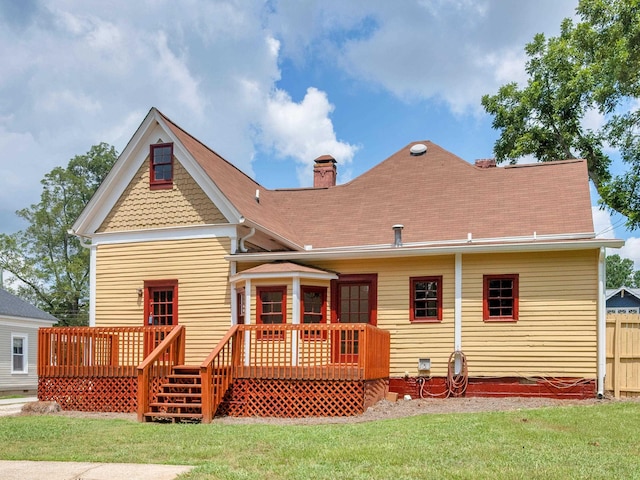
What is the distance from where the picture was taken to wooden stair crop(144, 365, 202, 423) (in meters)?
12.7

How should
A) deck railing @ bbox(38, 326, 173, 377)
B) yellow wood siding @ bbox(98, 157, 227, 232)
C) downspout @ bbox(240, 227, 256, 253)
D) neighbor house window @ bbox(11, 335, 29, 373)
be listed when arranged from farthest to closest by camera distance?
neighbor house window @ bbox(11, 335, 29, 373), yellow wood siding @ bbox(98, 157, 227, 232), downspout @ bbox(240, 227, 256, 253), deck railing @ bbox(38, 326, 173, 377)

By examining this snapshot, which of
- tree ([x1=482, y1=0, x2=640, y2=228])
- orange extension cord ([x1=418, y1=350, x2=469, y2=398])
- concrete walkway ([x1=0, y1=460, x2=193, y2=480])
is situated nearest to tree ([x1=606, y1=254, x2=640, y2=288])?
tree ([x1=482, y1=0, x2=640, y2=228])

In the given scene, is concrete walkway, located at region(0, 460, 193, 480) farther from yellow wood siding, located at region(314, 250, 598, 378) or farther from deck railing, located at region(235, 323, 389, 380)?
yellow wood siding, located at region(314, 250, 598, 378)

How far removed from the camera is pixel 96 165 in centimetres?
4434

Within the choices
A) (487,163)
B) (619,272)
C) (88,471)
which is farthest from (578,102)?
(619,272)

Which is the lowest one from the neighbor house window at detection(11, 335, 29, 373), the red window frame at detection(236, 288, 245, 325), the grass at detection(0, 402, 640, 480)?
the neighbor house window at detection(11, 335, 29, 373)

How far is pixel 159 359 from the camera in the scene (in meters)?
14.0

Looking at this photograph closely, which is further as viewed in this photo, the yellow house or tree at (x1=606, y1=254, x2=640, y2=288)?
tree at (x1=606, y1=254, x2=640, y2=288)

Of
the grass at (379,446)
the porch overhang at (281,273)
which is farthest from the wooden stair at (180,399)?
the porch overhang at (281,273)

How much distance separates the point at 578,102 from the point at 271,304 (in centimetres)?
1802

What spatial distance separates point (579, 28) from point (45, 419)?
2453 centimetres

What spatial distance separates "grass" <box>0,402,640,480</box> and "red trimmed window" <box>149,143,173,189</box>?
21.8 feet

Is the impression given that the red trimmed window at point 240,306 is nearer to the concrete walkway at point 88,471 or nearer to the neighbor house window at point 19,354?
the concrete walkway at point 88,471

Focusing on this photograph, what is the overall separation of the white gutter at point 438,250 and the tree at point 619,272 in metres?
81.6
